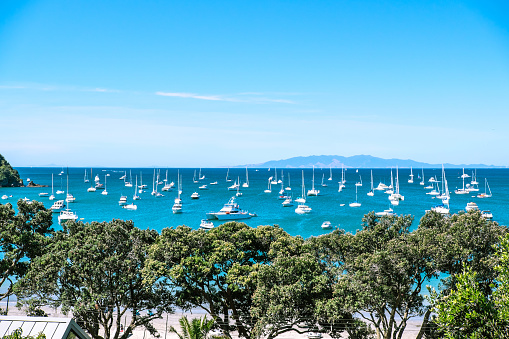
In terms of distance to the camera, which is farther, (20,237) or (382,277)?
(20,237)

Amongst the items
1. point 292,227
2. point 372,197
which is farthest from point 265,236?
point 372,197

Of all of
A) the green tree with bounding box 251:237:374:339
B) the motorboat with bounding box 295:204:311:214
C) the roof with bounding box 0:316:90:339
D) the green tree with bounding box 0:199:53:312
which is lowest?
the motorboat with bounding box 295:204:311:214

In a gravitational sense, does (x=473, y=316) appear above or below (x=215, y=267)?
above

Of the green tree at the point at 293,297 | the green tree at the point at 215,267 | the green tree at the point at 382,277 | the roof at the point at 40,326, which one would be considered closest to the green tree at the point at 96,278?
the green tree at the point at 215,267

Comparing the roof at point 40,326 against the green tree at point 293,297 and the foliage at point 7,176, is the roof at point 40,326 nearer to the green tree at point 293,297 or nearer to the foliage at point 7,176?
the green tree at point 293,297

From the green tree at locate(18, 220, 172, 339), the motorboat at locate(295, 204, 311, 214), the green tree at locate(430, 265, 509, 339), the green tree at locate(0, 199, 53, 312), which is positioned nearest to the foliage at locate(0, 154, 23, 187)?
the motorboat at locate(295, 204, 311, 214)

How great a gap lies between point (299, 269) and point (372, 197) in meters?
95.6

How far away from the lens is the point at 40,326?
11.1 m

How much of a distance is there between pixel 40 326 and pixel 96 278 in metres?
6.42

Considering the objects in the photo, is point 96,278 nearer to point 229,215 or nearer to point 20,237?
point 20,237

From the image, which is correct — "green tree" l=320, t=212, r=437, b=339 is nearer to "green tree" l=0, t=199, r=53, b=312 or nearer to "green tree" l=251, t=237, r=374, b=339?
"green tree" l=251, t=237, r=374, b=339

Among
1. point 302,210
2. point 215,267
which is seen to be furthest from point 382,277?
point 302,210

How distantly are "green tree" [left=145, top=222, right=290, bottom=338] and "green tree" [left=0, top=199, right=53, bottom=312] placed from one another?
258 inches

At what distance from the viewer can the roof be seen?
10992 mm
